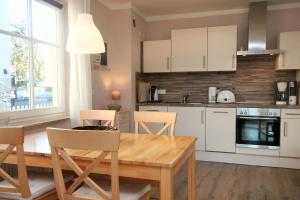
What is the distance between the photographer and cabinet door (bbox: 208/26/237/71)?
3.99 meters

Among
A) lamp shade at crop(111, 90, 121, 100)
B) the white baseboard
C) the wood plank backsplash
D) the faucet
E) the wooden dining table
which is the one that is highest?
the wood plank backsplash

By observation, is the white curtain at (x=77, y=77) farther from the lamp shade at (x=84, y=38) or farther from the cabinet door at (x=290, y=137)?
the cabinet door at (x=290, y=137)

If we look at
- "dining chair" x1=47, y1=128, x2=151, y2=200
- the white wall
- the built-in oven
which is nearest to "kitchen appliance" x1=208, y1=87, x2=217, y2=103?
the built-in oven

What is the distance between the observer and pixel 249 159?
3801 mm

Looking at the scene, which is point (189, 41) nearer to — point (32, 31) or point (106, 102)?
point (106, 102)

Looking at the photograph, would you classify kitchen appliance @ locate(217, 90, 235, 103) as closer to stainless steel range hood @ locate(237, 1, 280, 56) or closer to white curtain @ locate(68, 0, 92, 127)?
stainless steel range hood @ locate(237, 1, 280, 56)

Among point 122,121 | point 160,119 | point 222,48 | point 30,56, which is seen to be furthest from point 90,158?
point 222,48

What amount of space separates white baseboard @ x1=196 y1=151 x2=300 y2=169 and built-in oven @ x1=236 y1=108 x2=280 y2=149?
18 cm

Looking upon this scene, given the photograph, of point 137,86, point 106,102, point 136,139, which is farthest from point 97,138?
point 137,86

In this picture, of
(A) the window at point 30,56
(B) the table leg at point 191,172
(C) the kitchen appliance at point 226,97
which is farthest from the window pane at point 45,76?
(C) the kitchen appliance at point 226,97

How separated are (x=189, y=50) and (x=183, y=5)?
696mm

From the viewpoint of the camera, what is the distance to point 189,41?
4199mm

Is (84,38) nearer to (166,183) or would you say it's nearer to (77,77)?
(166,183)

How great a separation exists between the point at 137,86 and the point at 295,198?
2.67 m
